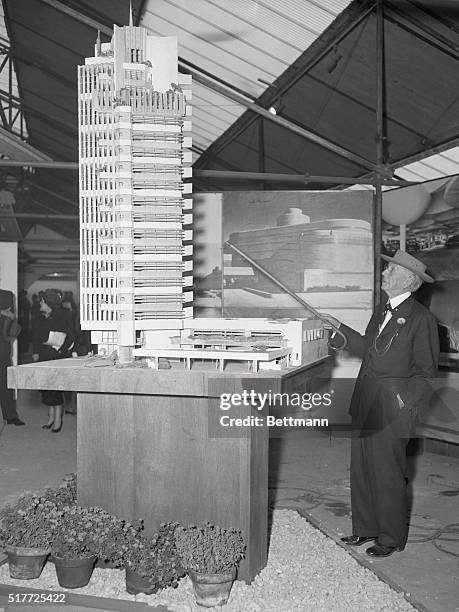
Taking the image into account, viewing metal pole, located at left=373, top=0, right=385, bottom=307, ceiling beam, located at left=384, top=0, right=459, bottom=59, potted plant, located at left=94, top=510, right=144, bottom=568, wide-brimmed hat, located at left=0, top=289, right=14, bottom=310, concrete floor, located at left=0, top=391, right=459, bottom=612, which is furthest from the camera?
wide-brimmed hat, located at left=0, top=289, right=14, bottom=310

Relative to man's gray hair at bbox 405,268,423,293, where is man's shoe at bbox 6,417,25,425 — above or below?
below

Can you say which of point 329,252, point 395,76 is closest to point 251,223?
point 329,252

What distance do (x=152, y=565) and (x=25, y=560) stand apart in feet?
2.27

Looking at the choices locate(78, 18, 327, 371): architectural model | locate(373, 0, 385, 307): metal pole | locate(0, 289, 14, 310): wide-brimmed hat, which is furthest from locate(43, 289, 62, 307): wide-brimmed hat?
locate(78, 18, 327, 371): architectural model

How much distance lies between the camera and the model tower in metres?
4.14

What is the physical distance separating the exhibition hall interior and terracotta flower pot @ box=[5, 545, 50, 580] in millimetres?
13

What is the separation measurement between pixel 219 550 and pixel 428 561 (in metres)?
1.54

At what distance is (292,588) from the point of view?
3.95 m

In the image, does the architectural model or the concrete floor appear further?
the concrete floor

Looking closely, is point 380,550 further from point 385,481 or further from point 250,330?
point 250,330

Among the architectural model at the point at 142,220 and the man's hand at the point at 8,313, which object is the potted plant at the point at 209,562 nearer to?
the architectural model at the point at 142,220

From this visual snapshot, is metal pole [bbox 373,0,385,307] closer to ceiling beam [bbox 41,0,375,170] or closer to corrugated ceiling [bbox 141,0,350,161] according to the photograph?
ceiling beam [bbox 41,0,375,170]

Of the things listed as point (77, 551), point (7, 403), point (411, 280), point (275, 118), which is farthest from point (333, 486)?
point (7, 403)

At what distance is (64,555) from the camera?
389cm
